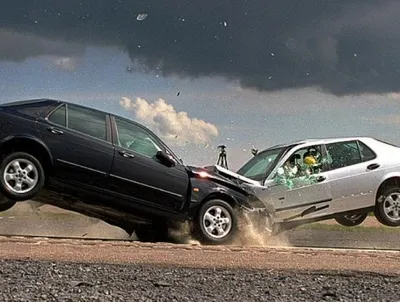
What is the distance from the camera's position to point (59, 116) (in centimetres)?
1240

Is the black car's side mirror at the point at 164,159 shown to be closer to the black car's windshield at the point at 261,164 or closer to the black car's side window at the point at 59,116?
the black car's side window at the point at 59,116

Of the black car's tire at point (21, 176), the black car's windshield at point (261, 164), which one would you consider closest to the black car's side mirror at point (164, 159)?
the black car's tire at point (21, 176)

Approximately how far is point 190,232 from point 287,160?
7.50 feet

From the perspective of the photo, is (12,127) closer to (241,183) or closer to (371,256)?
(241,183)

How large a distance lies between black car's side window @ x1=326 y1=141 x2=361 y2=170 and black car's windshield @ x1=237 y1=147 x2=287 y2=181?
797mm

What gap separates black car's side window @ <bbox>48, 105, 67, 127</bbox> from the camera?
12328 millimetres

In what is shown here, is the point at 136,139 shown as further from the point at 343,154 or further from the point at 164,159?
the point at 343,154

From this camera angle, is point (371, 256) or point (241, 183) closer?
point (371, 256)

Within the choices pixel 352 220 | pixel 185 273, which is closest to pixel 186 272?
pixel 185 273

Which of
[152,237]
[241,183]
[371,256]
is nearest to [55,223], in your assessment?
[152,237]

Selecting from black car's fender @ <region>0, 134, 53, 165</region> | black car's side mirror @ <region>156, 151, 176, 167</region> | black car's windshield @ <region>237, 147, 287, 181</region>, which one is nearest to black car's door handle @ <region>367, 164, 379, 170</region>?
black car's windshield @ <region>237, 147, 287, 181</region>

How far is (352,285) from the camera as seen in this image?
878 cm

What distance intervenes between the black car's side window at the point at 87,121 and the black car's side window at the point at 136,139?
0.24 m

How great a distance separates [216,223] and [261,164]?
7.29 feet
